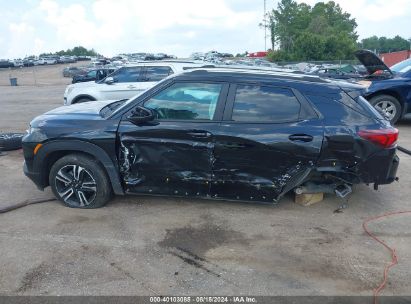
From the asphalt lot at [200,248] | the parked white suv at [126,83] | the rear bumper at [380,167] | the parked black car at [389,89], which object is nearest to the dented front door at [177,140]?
the asphalt lot at [200,248]

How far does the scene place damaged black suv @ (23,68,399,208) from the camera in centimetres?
438

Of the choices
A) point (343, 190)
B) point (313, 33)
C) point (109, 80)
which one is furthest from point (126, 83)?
point (313, 33)

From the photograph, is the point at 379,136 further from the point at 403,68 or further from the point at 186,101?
the point at 403,68

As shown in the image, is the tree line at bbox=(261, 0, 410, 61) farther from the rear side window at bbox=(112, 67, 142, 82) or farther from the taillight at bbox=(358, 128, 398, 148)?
the taillight at bbox=(358, 128, 398, 148)

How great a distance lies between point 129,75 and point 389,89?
6.27 m

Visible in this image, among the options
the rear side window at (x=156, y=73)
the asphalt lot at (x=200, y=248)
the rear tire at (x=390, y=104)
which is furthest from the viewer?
the rear side window at (x=156, y=73)

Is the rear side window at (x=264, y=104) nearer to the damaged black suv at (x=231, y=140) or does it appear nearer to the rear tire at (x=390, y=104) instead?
the damaged black suv at (x=231, y=140)

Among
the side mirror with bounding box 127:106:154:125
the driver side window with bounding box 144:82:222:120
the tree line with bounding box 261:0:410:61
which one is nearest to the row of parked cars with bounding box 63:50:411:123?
the driver side window with bounding box 144:82:222:120

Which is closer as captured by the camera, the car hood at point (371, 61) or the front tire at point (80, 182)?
the front tire at point (80, 182)

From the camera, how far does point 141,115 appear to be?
4.40m

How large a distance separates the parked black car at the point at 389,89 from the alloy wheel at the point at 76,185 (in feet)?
22.5

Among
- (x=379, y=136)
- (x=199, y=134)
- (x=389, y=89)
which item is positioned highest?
(x=199, y=134)

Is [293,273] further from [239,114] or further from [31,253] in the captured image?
[31,253]

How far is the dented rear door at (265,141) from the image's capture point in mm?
4355
